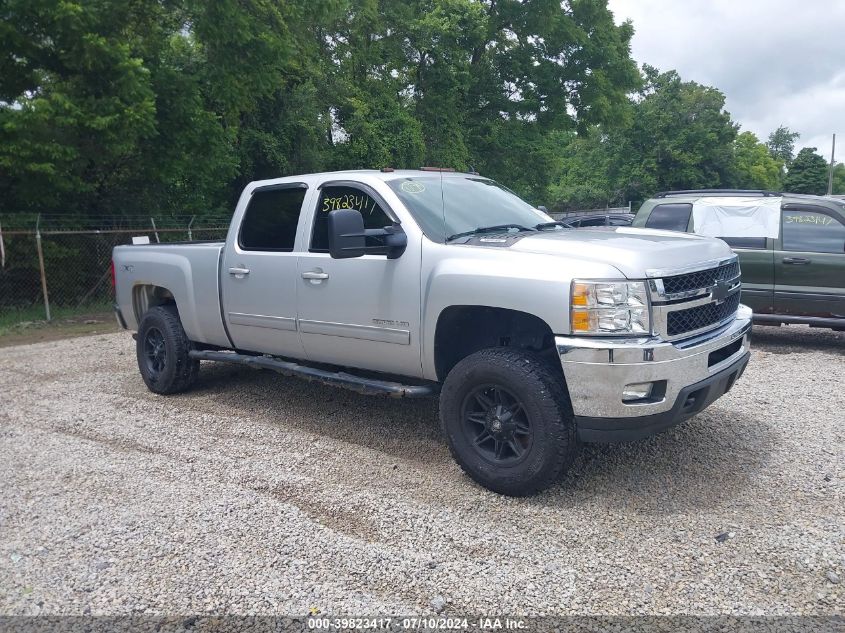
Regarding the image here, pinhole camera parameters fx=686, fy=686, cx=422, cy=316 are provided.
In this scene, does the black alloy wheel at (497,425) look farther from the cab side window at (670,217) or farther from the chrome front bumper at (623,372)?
the cab side window at (670,217)

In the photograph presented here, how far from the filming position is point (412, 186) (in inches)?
202

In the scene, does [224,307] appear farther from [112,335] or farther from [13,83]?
[13,83]

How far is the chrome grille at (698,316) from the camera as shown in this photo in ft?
12.9

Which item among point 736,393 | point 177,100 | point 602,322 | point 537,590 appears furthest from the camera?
point 177,100

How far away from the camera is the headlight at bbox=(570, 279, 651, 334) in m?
3.77

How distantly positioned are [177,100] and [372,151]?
25.4 feet

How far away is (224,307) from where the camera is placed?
Result: 6.05m

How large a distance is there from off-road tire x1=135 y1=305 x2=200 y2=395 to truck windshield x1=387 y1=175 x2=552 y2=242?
287 centimetres

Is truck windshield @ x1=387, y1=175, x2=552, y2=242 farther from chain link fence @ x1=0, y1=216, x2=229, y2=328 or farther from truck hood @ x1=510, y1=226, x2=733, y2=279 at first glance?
chain link fence @ x1=0, y1=216, x2=229, y2=328

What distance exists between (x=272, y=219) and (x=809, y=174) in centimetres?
9837

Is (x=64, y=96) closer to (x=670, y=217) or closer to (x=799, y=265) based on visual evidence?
(x=670, y=217)

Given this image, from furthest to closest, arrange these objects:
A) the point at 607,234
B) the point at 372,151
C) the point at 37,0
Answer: the point at 372,151, the point at 37,0, the point at 607,234

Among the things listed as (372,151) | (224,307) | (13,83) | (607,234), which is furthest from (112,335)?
(372,151)

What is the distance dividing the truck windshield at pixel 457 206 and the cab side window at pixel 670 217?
14.4ft
